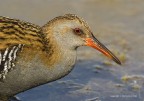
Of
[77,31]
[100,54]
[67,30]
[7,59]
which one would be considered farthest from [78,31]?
[100,54]

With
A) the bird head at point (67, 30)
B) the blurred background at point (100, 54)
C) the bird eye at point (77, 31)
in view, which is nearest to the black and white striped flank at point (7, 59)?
the bird head at point (67, 30)

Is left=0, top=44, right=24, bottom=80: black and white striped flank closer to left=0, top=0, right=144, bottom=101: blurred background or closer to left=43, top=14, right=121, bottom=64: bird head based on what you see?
left=43, top=14, right=121, bottom=64: bird head

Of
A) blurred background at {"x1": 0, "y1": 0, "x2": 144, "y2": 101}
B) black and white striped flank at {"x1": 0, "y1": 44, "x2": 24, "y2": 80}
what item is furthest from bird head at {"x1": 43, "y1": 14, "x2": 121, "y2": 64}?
blurred background at {"x1": 0, "y1": 0, "x2": 144, "y2": 101}

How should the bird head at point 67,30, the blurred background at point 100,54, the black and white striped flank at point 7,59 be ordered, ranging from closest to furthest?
the black and white striped flank at point 7,59, the bird head at point 67,30, the blurred background at point 100,54

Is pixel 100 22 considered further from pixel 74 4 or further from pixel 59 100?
pixel 59 100

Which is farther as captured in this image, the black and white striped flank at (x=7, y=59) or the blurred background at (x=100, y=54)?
the blurred background at (x=100, y=54)

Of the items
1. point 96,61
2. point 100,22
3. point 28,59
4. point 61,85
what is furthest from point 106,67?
point 28,59

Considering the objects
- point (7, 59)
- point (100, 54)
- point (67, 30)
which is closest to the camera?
point (7, 59)

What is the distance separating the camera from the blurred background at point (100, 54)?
29.7ft

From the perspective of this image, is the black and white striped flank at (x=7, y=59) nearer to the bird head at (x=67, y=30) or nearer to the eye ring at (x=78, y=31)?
the bird head at (x=67, y=30)

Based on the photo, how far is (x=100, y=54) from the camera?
10.3 metres

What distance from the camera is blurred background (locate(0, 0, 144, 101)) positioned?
905 cm

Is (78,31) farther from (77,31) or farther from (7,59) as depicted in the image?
(7,59)

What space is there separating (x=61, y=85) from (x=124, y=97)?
3.44 ft
